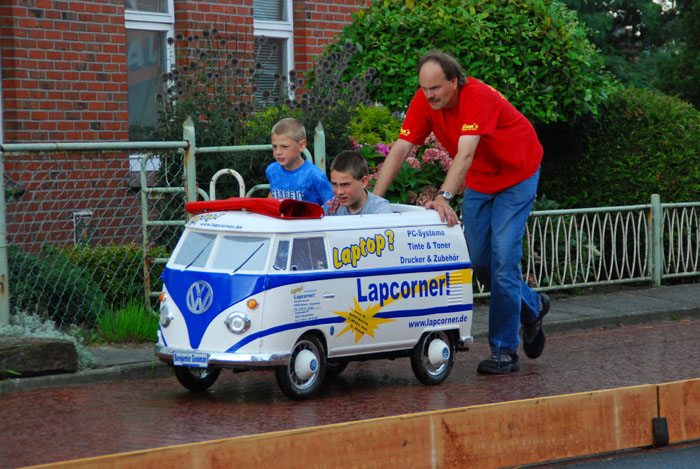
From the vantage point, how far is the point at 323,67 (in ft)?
37.1

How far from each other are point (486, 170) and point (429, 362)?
129 centimetres

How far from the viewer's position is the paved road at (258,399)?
5449 millimetres

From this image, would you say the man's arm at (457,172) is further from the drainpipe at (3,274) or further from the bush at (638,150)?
the bush at (638,150)

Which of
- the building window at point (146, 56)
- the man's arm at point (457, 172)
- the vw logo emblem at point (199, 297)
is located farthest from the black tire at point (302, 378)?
the building window at point (146, 56)

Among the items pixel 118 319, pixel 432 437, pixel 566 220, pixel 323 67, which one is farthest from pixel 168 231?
pixel 432 437

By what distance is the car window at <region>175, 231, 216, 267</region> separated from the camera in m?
6.37

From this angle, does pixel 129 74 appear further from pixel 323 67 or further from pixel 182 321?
pixel 182 321

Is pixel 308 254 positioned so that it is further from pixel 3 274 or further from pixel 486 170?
pixel 3 274

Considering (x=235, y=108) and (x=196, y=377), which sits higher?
(x=235, y=108)

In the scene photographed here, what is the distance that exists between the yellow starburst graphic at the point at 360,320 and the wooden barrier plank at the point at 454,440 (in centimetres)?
144

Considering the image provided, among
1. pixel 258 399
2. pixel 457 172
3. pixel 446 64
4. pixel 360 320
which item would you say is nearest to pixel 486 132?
pixel 457 172

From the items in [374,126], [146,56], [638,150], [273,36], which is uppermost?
[273,36]

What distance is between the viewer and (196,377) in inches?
264

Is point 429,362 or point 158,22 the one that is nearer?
A: point 429,362
